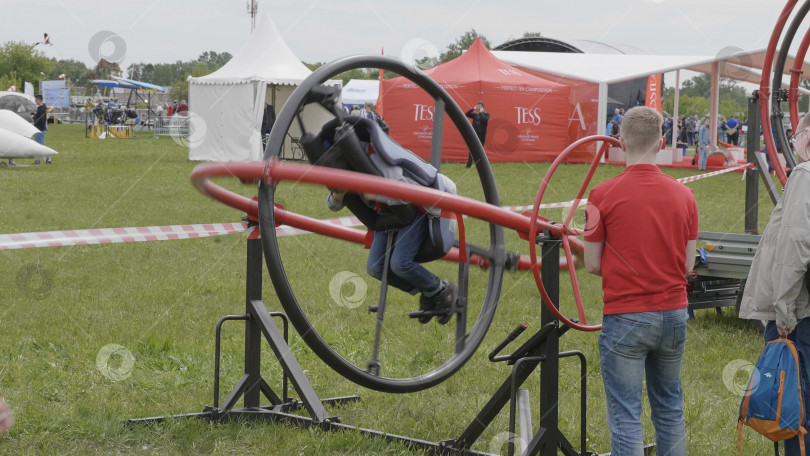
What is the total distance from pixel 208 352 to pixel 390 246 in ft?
9.37

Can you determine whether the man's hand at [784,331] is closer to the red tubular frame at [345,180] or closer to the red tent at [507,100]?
the red tubular frame at [345,180]

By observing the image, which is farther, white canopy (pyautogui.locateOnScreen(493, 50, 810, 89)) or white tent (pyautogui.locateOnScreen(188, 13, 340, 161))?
white canopy (pyautogui.locateOnScreen(493, 50, 810, 89))

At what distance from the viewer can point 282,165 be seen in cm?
303

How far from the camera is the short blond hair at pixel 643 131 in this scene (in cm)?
346

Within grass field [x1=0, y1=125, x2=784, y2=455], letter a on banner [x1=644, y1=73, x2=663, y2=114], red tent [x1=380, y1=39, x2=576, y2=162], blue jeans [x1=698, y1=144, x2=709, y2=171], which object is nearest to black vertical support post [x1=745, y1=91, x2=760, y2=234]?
grass field [x1=0, y1=125, x2=784, y2=455]

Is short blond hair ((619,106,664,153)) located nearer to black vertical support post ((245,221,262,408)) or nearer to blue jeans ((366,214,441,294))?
blue jeans ((366,214,441,294))

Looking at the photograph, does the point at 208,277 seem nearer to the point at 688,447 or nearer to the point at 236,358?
the point at 236,358

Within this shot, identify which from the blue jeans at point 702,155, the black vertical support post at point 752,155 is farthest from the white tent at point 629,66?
the black vertical support post at point 752,155

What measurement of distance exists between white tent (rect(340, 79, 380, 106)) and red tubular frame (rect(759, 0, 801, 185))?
27.6m

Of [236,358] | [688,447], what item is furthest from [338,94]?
[236,358]

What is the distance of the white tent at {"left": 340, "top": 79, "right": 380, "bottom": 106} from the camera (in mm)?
34844

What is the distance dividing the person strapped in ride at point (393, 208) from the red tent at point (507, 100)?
19222 millimetres

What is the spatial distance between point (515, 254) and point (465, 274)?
0.93ft

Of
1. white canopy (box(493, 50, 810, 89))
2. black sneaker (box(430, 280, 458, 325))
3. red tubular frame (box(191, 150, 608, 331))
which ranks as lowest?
black sneaker (box(430, 280, 458, 325))
